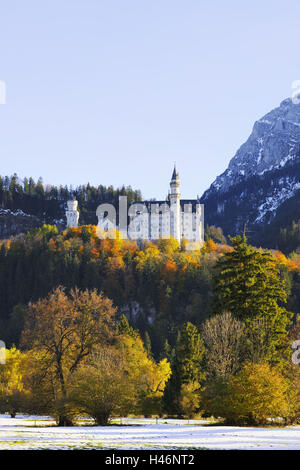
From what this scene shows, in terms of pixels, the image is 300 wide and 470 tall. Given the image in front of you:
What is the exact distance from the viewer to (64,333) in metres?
44.3

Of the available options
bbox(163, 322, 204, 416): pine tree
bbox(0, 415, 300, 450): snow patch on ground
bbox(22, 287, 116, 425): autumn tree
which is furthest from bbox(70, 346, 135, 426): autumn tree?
bbox(163, 322, 204, 416): pine tree

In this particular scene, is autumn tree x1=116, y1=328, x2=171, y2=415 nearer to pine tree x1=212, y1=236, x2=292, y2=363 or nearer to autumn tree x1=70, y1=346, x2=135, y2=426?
autumn tree x1=70, y1=346, x2=135, y2=426

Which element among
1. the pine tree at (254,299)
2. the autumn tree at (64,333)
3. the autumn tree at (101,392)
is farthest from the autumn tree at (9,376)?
the pine tree at (254,299)

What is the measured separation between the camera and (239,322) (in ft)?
139

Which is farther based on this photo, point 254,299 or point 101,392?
point 254,299

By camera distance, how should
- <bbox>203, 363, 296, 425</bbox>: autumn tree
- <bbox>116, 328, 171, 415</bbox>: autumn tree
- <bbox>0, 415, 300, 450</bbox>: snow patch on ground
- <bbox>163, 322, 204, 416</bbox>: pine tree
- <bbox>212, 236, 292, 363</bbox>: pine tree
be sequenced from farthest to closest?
<bbox>163, 322, 204, 416</bbox>: pine tree < <bbox>116, 328, 171, 415</bbox>: autumn tree < <bbox>212, 236, 292, 363</bbox>: pine tree < <bbox>203, 363, 296, 425</bbox>: autumn tree < <bbox>0, 415, 300, 450</bbox>: snow patch on ground

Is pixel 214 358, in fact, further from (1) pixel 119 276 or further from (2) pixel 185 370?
(1) pixel 119 276

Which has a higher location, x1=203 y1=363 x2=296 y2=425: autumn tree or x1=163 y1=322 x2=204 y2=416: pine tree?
x1=203 y1=363 x2=296 y2=425: autumn tree

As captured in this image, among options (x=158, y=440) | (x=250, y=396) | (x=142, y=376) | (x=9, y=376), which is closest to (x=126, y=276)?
(x=9, y=376)

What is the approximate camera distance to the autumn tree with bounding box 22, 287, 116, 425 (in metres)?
44.1

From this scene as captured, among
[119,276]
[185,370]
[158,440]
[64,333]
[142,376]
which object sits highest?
[64,333]

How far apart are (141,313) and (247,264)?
12252 cm
